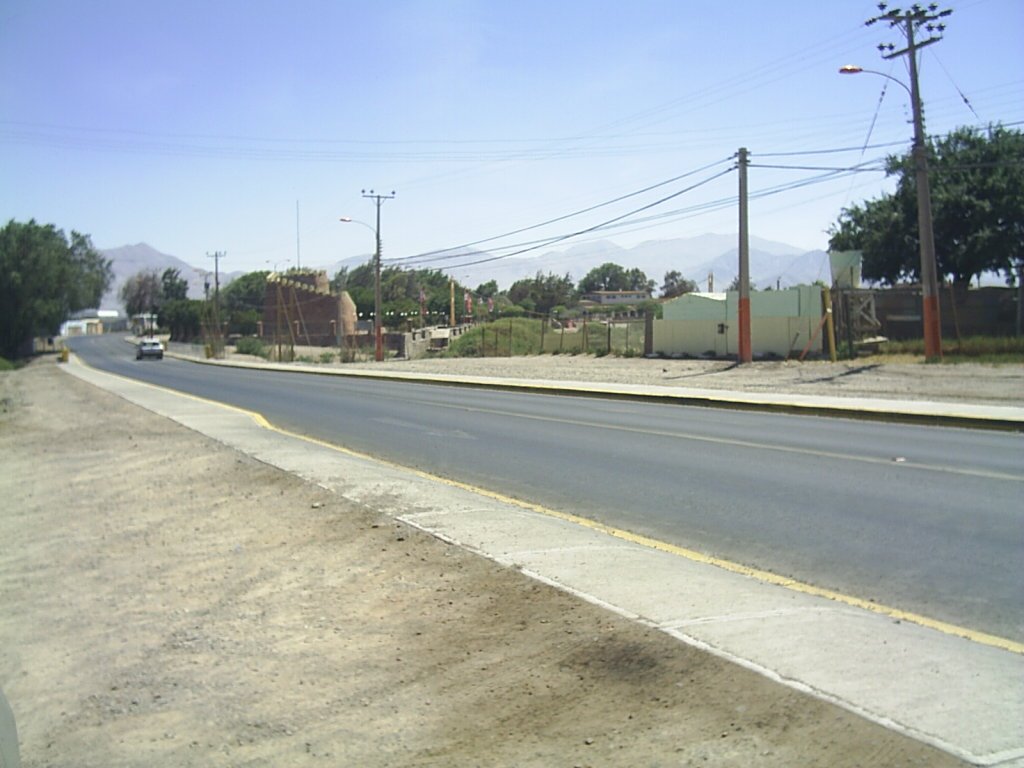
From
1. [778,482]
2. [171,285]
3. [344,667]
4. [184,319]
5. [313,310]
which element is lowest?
[344,667]

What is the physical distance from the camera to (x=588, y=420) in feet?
63.1

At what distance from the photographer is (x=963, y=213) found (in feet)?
155

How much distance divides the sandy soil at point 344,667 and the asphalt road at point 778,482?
2.31 meters

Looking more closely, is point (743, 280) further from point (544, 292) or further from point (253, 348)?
point (544, 292)

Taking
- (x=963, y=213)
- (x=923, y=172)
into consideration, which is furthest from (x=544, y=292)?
(x=923, y=172)

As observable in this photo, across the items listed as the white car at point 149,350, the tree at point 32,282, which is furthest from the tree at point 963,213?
the tree at point 32,282

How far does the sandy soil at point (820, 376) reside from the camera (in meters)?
22.6

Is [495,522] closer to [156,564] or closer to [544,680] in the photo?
[156,564]

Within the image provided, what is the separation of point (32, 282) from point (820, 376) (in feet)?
233

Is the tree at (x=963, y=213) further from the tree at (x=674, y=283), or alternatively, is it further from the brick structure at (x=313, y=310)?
the tree at (x=674, y=283)

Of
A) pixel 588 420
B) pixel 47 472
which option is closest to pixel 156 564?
pixel 47 472

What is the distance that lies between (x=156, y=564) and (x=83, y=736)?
347 cm

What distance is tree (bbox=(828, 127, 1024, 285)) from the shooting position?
4616 centimetres

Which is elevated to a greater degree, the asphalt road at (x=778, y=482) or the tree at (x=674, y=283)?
the tree at (x=674, y=283)
